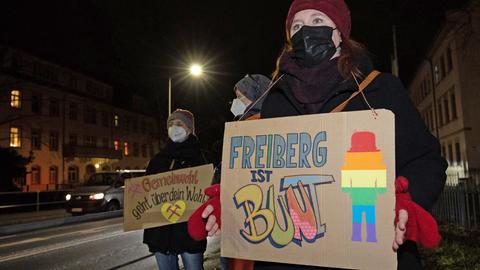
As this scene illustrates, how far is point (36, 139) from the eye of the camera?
4000 cm

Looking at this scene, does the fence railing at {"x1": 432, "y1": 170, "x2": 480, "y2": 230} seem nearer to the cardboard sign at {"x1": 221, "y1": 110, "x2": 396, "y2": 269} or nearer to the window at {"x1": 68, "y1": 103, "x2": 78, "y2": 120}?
the cardboard sign at {"x1": 221, "y1": 110, "x2": 396, "y2": 269}

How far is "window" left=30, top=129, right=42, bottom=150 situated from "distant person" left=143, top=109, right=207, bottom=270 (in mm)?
38628

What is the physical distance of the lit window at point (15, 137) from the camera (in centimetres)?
3666

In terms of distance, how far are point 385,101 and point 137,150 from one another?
195 feet

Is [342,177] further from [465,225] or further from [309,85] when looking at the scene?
[465,225]

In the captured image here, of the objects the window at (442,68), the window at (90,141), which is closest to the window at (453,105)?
the window at (442,68)

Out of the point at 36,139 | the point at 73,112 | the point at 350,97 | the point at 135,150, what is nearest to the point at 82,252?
the point at 350,97

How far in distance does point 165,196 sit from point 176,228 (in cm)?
40

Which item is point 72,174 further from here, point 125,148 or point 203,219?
point 203,219

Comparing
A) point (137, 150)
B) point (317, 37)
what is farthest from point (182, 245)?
point (137, 150)

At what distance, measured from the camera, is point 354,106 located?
1853 millimetres

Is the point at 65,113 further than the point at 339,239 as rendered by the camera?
Yes

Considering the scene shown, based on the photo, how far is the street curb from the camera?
16617mm

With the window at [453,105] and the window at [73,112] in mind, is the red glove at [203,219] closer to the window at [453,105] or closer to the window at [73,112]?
the window at [453,105]
